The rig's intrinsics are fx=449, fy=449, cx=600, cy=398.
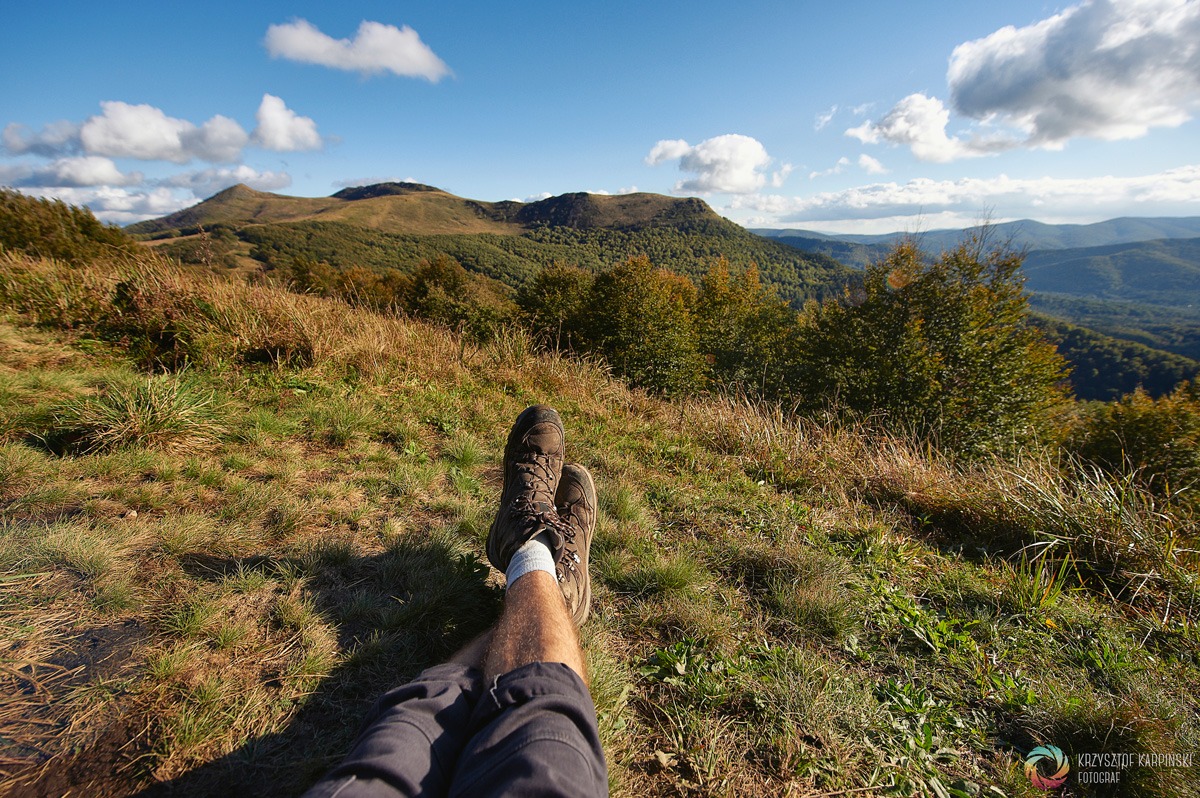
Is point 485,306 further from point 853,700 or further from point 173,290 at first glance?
point 853,700

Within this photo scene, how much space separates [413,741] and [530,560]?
0.76 m

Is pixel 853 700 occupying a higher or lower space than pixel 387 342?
lower

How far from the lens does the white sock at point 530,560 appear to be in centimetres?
172

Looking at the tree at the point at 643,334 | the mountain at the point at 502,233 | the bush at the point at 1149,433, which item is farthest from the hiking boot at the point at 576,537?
the mountain at the point at 502,233

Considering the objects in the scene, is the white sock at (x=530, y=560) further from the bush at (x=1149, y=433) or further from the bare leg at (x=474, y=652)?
the bush at (x=1149, y=433)

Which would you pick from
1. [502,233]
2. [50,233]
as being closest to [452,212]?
[502,233]

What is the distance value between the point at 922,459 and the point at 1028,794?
3.70m

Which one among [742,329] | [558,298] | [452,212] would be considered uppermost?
[452,212]

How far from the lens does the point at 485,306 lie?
2722cm

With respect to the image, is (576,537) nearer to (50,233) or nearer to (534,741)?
(534,741)

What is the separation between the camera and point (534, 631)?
1447mm

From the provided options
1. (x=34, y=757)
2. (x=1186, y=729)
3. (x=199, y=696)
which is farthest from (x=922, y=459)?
(x=34, y=757)

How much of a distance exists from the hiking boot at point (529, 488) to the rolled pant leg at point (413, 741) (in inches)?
25.0

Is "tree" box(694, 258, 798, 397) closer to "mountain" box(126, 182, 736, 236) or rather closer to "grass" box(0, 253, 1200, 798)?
"grass" box(0, 253, 1200, 798)
